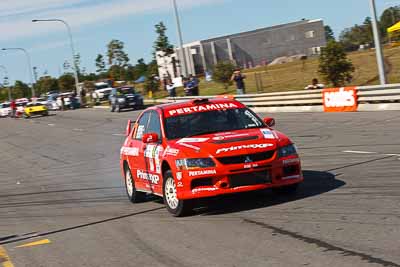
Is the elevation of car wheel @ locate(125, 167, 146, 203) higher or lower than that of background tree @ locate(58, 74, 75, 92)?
lower

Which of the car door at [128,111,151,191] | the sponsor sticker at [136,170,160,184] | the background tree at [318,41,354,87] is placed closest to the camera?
the sponsor sticker at [136,170,160,184]

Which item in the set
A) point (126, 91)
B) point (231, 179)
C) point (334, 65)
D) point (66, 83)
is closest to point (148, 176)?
point (231, 179)

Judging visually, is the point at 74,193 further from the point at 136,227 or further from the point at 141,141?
the point at 136,227

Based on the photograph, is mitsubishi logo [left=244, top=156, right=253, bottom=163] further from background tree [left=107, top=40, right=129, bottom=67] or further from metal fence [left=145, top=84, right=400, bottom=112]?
background tree [left=107, top=40, right=129, bottom=67]

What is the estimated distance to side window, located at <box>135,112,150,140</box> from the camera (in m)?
11.6

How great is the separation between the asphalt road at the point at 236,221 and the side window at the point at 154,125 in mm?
1151

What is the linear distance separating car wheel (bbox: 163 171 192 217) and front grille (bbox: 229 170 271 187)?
2.24 feet

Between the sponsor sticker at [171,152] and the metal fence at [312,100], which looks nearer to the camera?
the sponsor sticker at [171,152]

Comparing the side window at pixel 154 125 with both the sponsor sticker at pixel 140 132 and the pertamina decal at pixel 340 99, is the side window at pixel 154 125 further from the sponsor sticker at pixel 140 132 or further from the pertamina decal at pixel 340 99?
the pertamina decal at pixel 340 99

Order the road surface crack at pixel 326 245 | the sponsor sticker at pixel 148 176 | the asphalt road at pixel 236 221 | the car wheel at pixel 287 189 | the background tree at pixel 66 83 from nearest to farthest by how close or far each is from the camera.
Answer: the road surface crack at pixel 326 245 → the asphalt road at pixel 236 221 → the car wheel at pixel 287 189 → the sponsor sticker at pixel 148 176 → the background tree at pixel 66 83

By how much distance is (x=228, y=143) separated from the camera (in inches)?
379

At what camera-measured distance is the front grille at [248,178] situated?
31.1 ft

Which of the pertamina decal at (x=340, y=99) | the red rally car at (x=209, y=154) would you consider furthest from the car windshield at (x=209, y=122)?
the pertamina decal at (x=340, y=99)

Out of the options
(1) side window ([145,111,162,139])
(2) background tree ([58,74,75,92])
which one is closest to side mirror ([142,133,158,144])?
(1) side window ([145,111,162,139])
